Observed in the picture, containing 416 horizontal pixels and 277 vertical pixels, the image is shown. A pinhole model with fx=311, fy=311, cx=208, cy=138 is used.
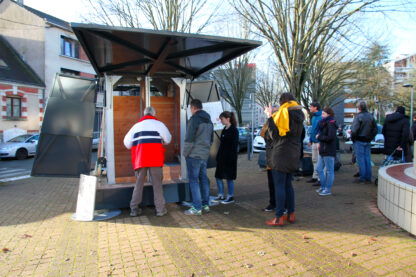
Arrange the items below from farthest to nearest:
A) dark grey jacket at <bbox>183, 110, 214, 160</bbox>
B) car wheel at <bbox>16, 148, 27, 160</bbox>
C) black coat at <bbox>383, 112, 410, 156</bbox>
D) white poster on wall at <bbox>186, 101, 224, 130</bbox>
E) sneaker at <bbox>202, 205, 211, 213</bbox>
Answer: car wheel at <bbox>16, 148, 27, 160</bbox> → black coat at <bbox>383, 112, 410, 156</bbox> → white poster on wall at <bbox>186, 101, 224, 130</bbox> → sneaker at <bbox>202, 205, 211, 213</bbox> → dark grey jacket at <bbox>183, 110, 214, 160</bbox>

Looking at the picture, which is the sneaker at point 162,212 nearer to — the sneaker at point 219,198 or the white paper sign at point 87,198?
the white paper sign at point 87,198

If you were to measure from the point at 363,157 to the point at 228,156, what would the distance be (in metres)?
3.54

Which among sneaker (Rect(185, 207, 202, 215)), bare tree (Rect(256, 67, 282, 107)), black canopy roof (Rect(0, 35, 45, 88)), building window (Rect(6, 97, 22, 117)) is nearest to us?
sneaker (Rect(185, 207, 202, 215))

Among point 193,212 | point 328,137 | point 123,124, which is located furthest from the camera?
point 123,124

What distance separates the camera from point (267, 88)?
32.7 m

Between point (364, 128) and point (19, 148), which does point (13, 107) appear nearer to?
point (19, 148)

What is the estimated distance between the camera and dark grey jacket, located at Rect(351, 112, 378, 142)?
703cm

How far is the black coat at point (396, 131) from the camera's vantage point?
6.97 metres

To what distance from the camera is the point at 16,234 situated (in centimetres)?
436

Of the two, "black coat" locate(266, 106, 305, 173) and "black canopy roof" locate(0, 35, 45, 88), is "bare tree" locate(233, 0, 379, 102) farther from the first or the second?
"black canopy roof" locate(0, 35, 45, 88)

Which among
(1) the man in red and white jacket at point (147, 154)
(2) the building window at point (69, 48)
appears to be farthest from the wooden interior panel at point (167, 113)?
(2) the building window at point (69, 48)

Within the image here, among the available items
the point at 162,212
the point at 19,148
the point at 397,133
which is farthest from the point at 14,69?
A: the point at 397,133

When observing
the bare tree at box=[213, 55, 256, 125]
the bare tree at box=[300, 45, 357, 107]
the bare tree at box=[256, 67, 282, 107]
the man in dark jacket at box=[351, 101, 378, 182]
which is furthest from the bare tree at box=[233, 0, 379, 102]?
the bare tree at box=[256, 67, 282, 107]

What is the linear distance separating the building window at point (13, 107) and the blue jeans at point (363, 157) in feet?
74.6
